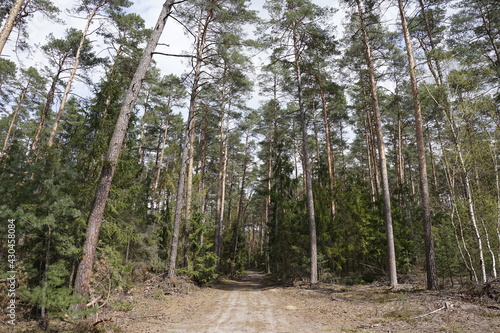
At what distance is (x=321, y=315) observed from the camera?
724 centimetres

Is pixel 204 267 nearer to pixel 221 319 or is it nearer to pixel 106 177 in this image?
pixel 221 319

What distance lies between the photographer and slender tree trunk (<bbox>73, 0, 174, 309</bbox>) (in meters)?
5.33

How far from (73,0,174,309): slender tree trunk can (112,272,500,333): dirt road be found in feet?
4.27

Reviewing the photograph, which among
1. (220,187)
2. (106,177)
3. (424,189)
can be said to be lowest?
(106,177)

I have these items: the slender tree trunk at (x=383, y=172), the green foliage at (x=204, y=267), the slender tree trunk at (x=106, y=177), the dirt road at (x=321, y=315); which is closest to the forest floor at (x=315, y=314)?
the dirt road at (x=321, y=315)

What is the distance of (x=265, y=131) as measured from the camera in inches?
926

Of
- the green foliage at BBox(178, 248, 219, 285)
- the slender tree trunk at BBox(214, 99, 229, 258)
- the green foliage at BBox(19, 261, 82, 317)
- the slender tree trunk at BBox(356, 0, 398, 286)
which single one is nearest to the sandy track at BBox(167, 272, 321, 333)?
the green foliage at BBox(19, 261, 82, 317)

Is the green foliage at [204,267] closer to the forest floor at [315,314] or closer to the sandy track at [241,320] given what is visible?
the forest floor at [315,314]

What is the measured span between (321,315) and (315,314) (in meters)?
0.23

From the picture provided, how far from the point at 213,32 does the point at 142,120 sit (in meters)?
9.77

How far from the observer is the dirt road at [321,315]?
5.55 meters

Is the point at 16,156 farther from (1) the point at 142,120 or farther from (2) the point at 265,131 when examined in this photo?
(2) the point at 265,131

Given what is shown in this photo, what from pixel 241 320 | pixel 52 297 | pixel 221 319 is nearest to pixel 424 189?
pixel 241 320

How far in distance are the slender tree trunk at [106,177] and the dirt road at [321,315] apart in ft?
4.27
